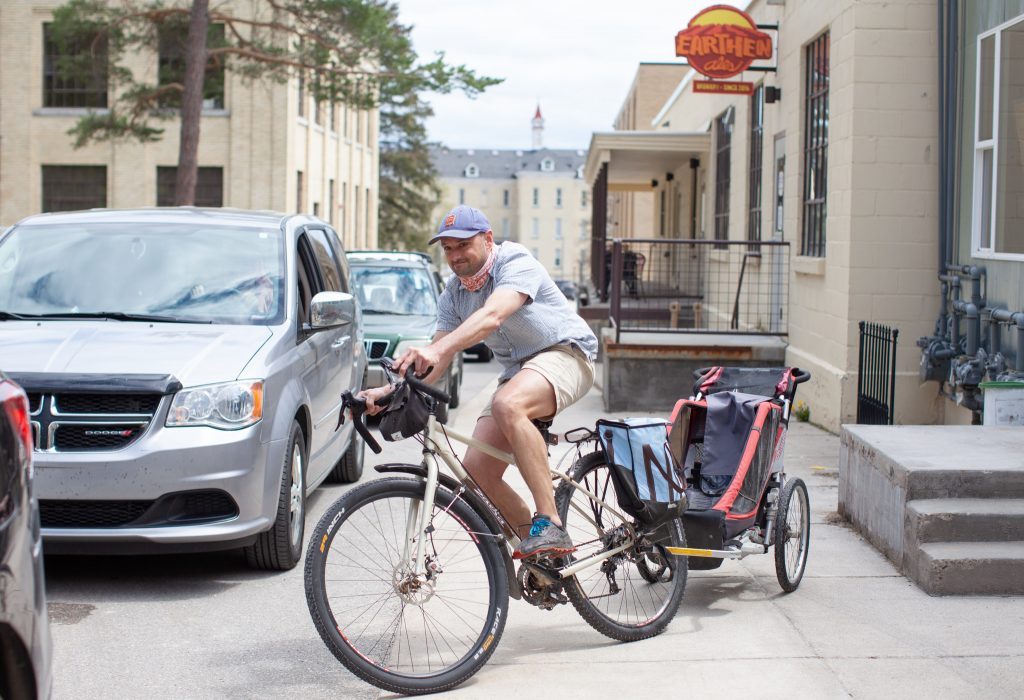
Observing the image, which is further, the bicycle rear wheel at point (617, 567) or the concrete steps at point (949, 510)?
the concrete steps at point (949, 510)

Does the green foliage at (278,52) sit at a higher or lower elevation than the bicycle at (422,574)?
higher

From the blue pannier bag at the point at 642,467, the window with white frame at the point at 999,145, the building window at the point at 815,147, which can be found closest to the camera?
the blue pannier bag at the point at 642,467

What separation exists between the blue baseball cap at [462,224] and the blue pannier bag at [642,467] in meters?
0.98

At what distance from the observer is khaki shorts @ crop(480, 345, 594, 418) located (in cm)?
501

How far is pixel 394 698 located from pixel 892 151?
27.2 ft

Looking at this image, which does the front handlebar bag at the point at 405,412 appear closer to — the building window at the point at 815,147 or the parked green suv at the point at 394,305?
the parked green suv at the point at 394,305

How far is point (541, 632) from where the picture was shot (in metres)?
5.51

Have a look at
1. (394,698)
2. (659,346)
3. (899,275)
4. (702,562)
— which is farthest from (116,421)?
(659,346)

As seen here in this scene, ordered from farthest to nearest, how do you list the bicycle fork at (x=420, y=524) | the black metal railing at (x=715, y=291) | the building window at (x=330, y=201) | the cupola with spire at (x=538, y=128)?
1. the cupola with spire at (x=538, y=128)
2. the building window at (x=330, y=201)
3. the black metal railing at (x=715, y=291)
4. the bicycle fork at (x=420, y=524)

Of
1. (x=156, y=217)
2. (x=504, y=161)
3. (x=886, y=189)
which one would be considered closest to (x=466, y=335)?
(x=156, y=217)

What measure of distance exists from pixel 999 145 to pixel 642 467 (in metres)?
5.74

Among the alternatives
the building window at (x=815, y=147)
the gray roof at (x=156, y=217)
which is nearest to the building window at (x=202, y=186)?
the building window at (x=815, y=147)

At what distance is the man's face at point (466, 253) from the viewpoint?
16.2 feet

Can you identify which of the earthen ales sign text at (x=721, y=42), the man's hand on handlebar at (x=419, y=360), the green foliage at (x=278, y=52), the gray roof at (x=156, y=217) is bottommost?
the man's hand on handlebar at (x=419, y=360)
